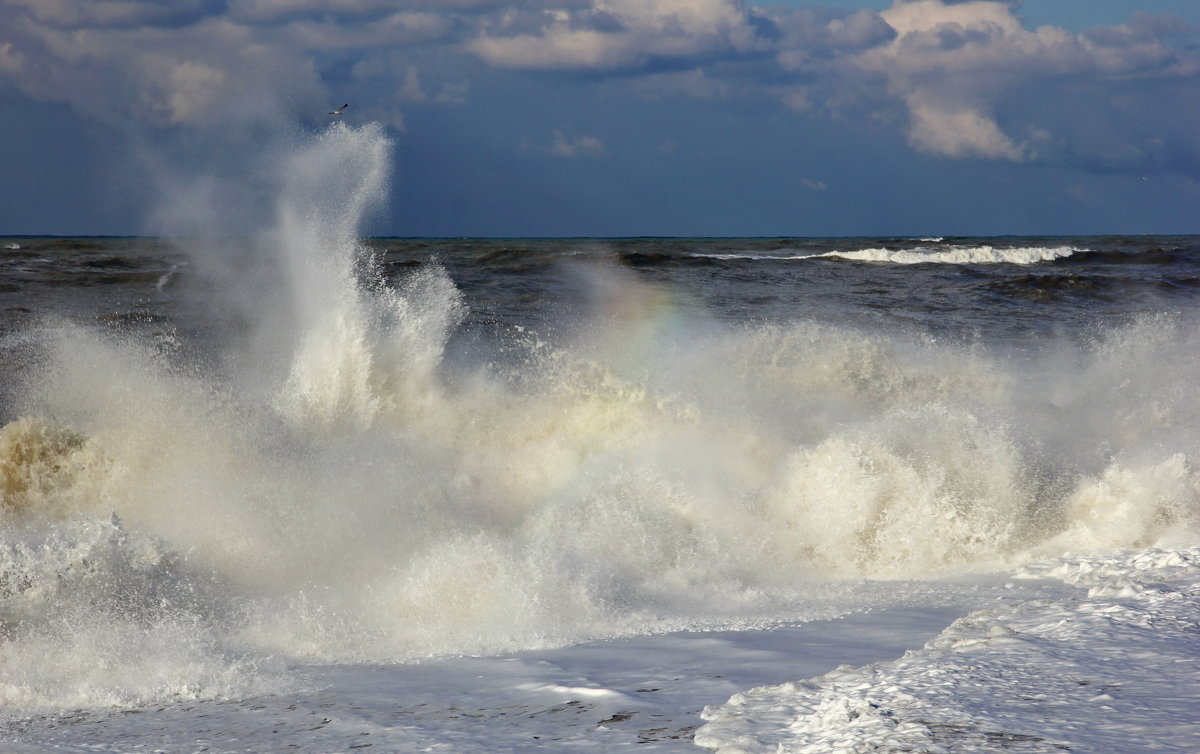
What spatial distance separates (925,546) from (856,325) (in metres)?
8.67

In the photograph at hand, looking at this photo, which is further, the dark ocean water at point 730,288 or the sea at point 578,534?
the dark ocean water at point 730,288

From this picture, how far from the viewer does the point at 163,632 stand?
4543 millimetres

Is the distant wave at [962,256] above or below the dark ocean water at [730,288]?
above

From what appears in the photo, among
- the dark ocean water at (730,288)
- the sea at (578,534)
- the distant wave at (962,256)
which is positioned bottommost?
the sea at (578,534)

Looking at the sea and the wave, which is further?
the sea

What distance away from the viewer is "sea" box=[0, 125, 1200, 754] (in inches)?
133

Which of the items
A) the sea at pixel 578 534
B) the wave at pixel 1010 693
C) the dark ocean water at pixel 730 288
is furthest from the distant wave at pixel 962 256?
the wave at pixel 1010 693

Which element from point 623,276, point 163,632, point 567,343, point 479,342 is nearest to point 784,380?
point 567,343

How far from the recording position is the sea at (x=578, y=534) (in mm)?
3387

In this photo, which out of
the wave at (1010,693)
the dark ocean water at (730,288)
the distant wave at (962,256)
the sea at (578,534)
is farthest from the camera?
the distant wave at (962,256)

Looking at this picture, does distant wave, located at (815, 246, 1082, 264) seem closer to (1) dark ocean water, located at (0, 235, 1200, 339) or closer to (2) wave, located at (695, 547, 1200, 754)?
(1) dark ocean water, located at (0, 235, 1200, 339)

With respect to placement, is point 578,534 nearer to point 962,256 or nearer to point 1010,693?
point 1010,693

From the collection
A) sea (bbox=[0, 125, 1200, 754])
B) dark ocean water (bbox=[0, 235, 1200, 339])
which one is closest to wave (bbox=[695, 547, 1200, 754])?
sea (bbox=[0, 125, 1200, 754])

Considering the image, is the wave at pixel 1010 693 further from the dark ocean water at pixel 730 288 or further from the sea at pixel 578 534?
the dark ocean water at pixel 730 288
